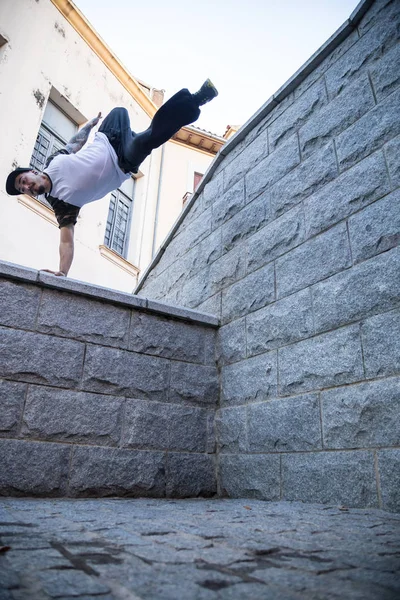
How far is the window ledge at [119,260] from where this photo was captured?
10.8 metres

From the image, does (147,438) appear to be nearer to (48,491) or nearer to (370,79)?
(48,491)

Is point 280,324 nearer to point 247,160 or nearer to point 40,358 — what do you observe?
point 40,358

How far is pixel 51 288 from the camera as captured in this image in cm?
340

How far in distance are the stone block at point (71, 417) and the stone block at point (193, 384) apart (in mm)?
517

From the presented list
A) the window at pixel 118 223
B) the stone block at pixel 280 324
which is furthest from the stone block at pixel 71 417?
the window at pixel 118 223

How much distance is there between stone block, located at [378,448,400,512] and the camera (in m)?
2.25

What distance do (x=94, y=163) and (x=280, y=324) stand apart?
2.75 meters

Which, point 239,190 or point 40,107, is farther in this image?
point 40,107

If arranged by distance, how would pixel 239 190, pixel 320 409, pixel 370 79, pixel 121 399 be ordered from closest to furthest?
pixel 320 409
pixel 370 79
pixel 121 399
pixel 239 190

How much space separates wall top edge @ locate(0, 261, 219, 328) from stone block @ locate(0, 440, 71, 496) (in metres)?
1.17

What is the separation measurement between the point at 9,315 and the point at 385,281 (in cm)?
259

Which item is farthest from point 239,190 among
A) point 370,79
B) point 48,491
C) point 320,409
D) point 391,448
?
point 48,491

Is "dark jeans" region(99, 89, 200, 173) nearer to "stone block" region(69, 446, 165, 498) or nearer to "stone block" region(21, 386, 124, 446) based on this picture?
"stone block" region(21, 386, 124, 446)

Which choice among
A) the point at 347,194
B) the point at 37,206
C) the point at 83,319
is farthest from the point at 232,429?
the point at 37,206
